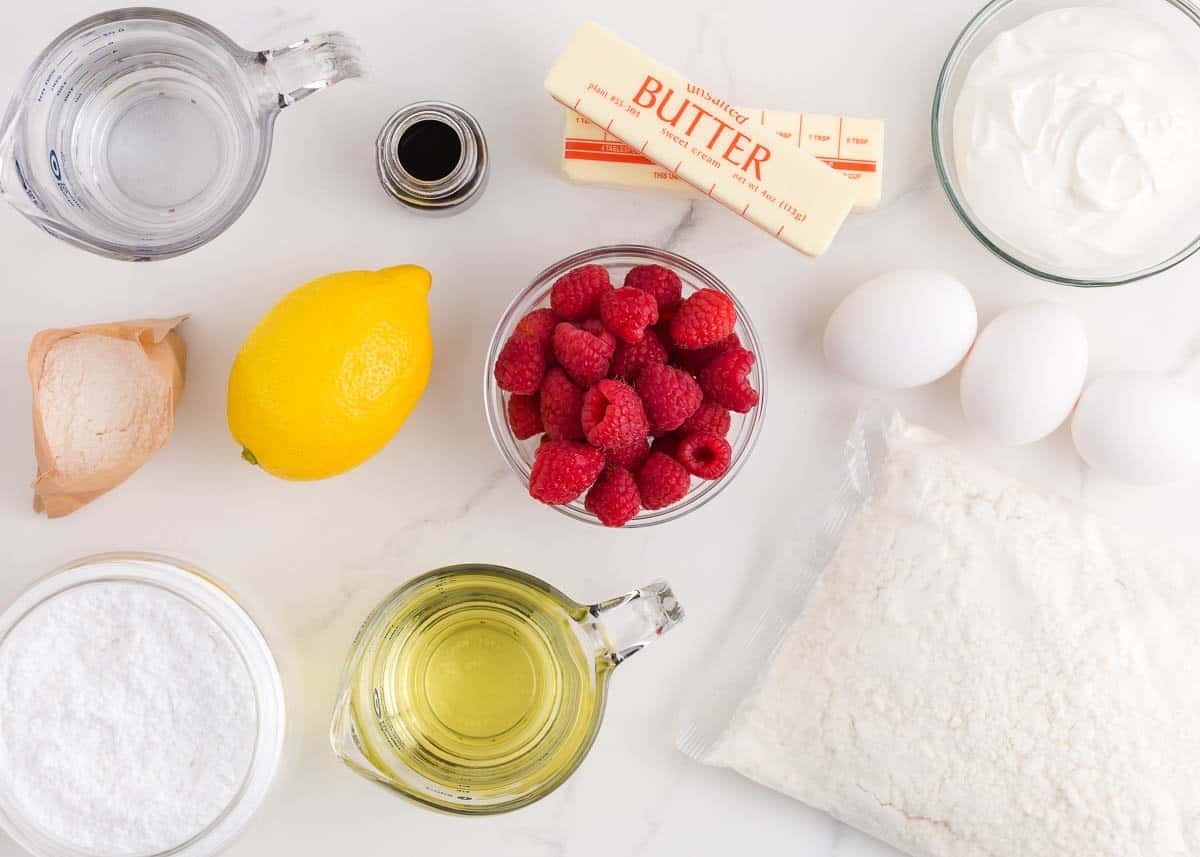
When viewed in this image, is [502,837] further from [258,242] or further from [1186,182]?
[1186,182]

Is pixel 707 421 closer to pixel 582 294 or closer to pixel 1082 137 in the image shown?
pixel 582 294

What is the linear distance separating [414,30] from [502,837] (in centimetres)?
94

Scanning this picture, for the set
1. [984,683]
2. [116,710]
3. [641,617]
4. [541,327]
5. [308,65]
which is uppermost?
[308,65]

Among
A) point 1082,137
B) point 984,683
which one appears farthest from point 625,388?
point 1082,137

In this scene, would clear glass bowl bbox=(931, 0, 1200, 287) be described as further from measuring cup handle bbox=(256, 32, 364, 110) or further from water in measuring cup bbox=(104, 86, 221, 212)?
water in measuring cup bbox=(104, 86, 221, 212)

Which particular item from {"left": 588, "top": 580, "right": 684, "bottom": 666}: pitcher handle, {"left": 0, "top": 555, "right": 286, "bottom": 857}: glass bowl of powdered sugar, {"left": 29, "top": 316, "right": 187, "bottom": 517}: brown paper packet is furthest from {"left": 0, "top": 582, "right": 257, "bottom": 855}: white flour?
{"left": 588, "top": 580, "right": 684, "bottom": 666}: pitcher handle

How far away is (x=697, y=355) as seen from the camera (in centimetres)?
97

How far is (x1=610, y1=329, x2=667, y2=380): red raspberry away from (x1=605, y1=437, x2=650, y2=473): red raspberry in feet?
0.22

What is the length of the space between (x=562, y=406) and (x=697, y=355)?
152 mm

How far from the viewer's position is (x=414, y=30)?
3.68ft

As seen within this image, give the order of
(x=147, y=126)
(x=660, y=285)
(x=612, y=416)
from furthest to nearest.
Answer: (x=147, y=126), (x=660, y=285), (x=612, y=416)

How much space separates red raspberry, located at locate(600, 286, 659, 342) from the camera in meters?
0.89

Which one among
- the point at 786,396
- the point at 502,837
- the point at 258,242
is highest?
the point at 786,396

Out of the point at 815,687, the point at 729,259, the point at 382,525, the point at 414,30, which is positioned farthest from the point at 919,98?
the point at 382,525
